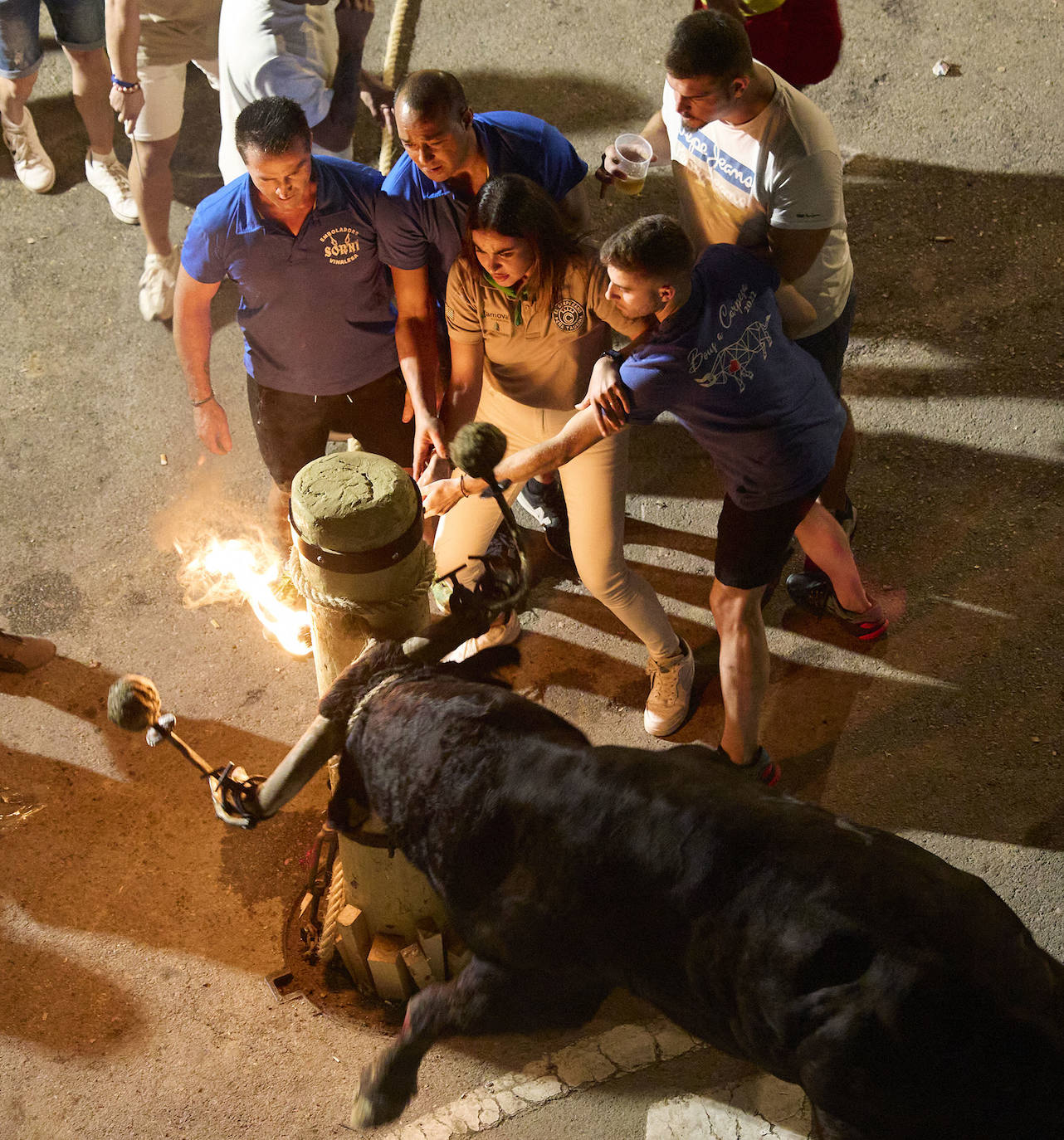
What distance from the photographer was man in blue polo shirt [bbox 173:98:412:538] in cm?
416

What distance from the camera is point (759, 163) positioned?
173 inches

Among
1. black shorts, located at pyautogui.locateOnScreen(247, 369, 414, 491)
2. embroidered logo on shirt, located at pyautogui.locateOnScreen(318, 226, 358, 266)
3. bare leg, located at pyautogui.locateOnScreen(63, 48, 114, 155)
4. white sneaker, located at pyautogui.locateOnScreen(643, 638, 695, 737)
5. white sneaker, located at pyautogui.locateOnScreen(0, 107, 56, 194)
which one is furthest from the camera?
white sneaker, located at pyautogui.locateOnScreen(0, 107, 56, 194)

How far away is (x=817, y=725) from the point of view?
505 centimetres

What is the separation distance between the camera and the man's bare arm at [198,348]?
4.52 meters

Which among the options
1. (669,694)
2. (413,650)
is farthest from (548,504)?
(413,650)

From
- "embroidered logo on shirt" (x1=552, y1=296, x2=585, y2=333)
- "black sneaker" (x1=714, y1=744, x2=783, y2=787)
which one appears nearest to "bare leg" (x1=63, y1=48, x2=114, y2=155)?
"embroidered logo on shirt" (x1=552, y1=296, x2=585, y2=333)

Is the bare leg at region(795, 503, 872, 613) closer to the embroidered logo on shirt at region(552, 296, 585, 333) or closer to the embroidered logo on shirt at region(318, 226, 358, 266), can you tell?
the embroidered logo on shirt at region(552, 296, 585, 333)

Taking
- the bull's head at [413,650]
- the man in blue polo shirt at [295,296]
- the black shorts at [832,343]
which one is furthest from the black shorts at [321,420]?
the bull's head at [413,650]

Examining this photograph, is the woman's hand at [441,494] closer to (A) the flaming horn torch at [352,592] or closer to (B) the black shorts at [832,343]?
(A) the flaming horn torch at [352,592]

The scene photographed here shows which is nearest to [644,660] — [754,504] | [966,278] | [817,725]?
[817,725]

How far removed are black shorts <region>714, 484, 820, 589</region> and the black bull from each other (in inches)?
66.2

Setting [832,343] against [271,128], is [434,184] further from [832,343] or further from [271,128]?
[832,343]

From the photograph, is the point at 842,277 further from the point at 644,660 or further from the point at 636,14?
the point at 636,14

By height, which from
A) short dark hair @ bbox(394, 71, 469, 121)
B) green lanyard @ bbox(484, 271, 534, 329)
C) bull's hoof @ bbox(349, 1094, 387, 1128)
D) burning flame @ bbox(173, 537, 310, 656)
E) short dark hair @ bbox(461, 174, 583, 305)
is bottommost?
burning flame @ bbox(173, 537, 310, 656)
